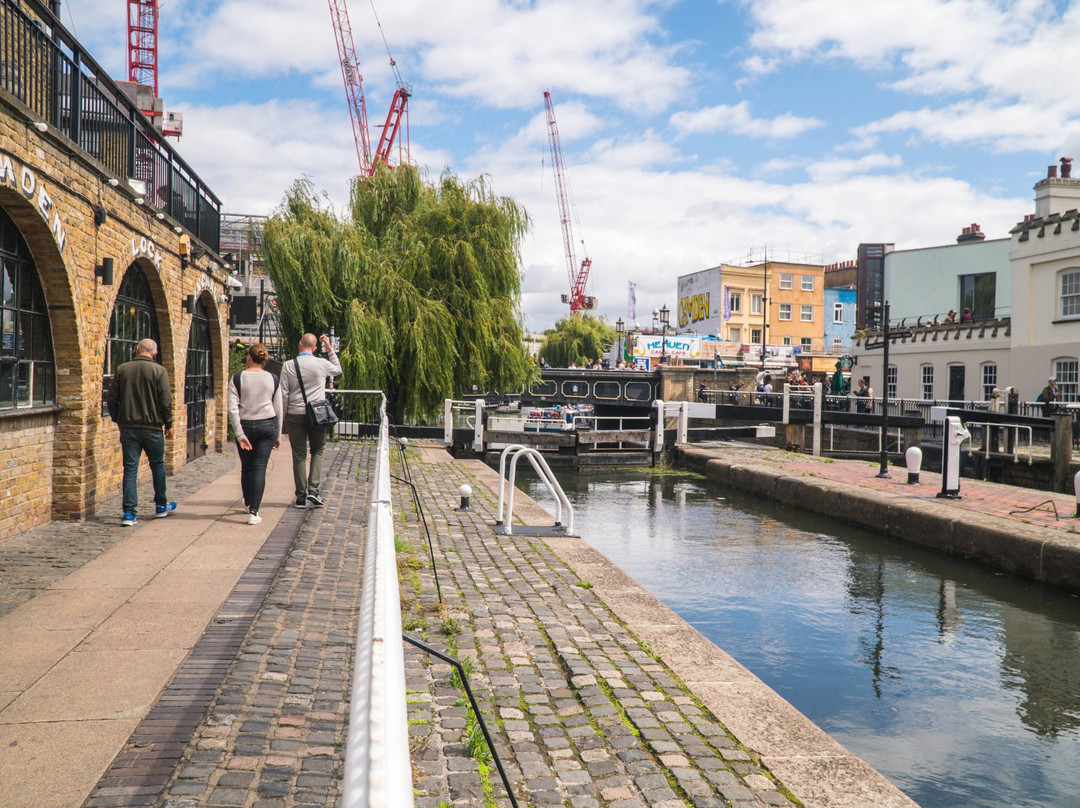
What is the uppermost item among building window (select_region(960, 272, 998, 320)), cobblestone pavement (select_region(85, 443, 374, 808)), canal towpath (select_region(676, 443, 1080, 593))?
building window (select_region(960, 272, 998, 320))

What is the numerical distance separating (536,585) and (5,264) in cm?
506

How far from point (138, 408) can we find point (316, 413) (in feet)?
5.47

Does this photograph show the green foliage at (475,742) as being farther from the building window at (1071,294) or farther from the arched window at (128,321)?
the building window at (1071,294)

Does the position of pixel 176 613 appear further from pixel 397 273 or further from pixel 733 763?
pixel 397 273

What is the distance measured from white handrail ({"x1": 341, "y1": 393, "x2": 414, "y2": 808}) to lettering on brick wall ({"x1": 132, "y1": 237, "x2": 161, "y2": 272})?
356 inches

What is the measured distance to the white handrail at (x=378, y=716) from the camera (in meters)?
1.11

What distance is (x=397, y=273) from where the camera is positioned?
2027cm

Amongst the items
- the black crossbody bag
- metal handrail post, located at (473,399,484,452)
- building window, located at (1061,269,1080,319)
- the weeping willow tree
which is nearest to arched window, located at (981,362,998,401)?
building window, located at (1061,269,1080,319)

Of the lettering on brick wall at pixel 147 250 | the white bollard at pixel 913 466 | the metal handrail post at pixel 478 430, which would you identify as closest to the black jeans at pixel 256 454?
the lettering on brick wall at pixel 147 250

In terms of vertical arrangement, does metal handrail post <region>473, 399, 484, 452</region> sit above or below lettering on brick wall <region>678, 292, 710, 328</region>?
below

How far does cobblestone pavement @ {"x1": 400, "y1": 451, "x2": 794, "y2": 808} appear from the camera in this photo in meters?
3.35

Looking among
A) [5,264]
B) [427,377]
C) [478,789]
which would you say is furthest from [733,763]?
[427,377]

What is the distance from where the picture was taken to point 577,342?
80.9 meters

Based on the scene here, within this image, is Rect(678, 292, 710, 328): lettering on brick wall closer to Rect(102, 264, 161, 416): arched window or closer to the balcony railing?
the balcony railing
